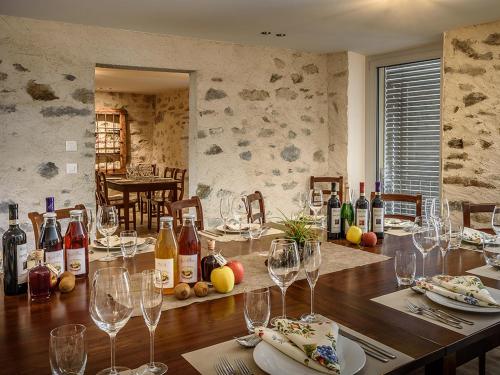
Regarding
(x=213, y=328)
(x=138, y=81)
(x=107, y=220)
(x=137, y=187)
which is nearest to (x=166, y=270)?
(x=213, y=328)

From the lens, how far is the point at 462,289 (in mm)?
1369

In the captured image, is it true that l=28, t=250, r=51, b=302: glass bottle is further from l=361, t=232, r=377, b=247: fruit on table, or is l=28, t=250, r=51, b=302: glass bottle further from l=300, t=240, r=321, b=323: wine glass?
l=361, t=232, r=377, b=247: fruit on table

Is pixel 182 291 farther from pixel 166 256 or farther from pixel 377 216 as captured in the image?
pixel 377 216

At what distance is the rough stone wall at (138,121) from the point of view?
920 cm

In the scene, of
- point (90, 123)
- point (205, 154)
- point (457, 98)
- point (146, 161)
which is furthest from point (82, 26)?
point (146, 161)

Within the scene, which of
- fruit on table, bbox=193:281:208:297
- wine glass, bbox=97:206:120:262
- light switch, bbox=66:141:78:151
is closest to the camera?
fruit on table, bbox=193:281:208:297

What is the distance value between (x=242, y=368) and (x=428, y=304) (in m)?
0.68

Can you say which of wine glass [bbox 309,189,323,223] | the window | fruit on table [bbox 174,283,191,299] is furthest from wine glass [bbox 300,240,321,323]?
the window

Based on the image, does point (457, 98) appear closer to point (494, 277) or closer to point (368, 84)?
point (368, 84)

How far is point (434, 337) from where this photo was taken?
3.77 ft

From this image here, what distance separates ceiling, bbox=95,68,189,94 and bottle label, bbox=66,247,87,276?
16.4 ft

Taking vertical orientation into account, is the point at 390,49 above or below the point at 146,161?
above

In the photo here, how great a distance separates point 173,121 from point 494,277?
7837 mm

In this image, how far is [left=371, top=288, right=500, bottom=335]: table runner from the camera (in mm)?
1207
